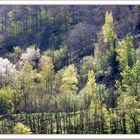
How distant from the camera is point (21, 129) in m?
3.34

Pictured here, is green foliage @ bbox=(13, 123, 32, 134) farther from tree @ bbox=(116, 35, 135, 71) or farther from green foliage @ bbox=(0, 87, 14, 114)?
tree @ bbox=(116, 35, 135, 71)

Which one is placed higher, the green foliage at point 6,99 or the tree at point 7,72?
the tree at point 7,72

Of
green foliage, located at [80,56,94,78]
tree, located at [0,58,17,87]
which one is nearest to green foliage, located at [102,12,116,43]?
green foliage, located at [80,56,94,78]

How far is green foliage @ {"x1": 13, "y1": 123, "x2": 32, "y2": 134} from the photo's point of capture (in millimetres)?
3332

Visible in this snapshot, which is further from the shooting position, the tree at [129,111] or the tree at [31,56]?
the tree at [31,56]

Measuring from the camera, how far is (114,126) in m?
3.30

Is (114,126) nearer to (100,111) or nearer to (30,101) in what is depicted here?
(100,111)

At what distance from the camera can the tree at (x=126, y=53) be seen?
132 inches

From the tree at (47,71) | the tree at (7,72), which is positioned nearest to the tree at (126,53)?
the tree at (47,71)

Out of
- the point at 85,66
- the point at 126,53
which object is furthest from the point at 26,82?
the point at 126,53

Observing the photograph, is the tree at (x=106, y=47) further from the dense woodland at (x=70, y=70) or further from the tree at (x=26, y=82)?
the tree at (x=26, y=82)

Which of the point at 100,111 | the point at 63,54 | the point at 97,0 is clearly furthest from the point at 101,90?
the point at 97,0

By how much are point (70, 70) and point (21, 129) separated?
0.53m

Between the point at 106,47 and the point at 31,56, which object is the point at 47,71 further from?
the point at 106,47
